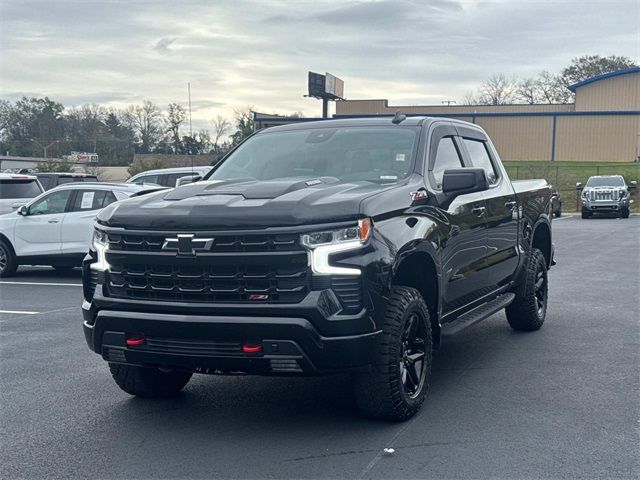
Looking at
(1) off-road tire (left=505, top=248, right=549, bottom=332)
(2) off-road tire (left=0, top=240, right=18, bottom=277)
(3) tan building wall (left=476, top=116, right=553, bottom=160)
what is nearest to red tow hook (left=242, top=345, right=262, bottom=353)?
(1) off-road tire (left=505, top=248, right=549, bottom=332)

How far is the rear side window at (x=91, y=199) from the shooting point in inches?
533

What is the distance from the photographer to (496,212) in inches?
284

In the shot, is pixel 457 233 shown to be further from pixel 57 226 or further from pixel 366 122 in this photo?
pixel 57 226

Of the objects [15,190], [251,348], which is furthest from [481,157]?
[15,190]

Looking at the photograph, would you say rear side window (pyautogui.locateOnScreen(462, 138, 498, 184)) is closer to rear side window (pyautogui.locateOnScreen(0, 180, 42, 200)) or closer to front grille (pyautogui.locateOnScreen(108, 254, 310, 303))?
front grille (pyautogui.locateOnScreen(108, 254, 310, 303))

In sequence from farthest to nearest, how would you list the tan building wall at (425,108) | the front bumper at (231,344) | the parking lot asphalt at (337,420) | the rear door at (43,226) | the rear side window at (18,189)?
the tan building wall at (425,108)
the rear side window at (18,189)
the rear door at (43,226)
the front bumper at (231,344)
the parking lot asphalt at (337,420)

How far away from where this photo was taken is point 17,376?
679 cm

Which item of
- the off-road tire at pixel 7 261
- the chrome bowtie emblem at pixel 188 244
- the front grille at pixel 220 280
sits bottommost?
the off-road tire at pixel 7 261

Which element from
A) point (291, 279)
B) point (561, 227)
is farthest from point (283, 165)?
point (561, 227)

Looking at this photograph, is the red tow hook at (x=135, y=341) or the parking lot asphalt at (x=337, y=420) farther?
the red tow hook at (x=135, y=341)

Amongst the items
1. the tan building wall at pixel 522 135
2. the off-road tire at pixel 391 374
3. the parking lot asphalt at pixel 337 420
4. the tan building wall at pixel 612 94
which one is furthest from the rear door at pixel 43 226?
the tan building wall at pixel 612 94

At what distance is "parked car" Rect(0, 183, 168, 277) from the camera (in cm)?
1354

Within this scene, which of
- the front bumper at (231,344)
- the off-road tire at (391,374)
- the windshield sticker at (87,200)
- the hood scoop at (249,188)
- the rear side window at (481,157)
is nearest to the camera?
the front bumper at (231,344)

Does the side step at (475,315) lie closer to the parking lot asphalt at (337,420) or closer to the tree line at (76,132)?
the parking lot asphalt at (337,420)
